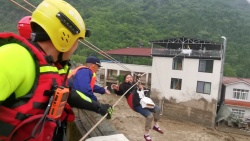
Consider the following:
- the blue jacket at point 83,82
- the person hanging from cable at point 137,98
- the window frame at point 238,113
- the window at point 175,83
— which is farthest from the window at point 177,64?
the blue jacket at point 83,82

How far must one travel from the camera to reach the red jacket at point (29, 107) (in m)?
1.33

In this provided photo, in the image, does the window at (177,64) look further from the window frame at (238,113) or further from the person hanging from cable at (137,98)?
the person hanging from cable at (137,98)

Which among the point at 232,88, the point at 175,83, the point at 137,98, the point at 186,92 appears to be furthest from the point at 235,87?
the point at 137,98

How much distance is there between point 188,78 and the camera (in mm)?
26406

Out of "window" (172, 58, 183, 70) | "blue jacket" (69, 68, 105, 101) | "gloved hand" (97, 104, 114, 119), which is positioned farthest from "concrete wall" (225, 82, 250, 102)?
"gloved hand" (97, 104, 114, 119)

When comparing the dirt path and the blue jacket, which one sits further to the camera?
the dirt path

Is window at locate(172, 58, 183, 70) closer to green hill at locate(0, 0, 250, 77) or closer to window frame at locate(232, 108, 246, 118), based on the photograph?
window frame at locate(232, 108, 246, 118)

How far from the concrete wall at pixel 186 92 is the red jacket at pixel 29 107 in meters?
24.9

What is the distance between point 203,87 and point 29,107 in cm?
2634

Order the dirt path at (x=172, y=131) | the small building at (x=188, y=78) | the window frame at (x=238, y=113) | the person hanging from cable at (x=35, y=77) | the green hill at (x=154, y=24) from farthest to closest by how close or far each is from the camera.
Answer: the green hill at (x=154, y=24), the window frame at (x=238, y=113), the small building at (x=188, y=78), the dirt path at (x=172, y=131), the person hanging from cable at (x=35, y=77)

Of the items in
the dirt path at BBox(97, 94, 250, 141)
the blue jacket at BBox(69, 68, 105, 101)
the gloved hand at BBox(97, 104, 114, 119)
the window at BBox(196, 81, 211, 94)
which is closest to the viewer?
the gloved hand at BBox(97, 104, 114, 119)

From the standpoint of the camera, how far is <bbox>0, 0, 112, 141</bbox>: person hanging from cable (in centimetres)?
123

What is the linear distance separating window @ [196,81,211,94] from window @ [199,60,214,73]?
134cm

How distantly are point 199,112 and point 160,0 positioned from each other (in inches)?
2611
